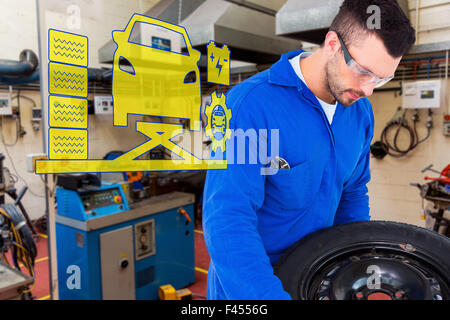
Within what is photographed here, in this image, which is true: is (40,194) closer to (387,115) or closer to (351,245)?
(387,115)

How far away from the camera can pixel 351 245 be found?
2.15 feet

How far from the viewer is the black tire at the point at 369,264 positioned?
0.61 m

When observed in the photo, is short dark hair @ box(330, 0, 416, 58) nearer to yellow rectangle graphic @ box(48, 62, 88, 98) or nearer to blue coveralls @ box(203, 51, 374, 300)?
blue coveralls @ box(203, 51, 374, 300)

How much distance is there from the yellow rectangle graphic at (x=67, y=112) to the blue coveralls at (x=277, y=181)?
298 millimetres

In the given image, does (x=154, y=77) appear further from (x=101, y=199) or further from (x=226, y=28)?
(x=101, y=199)

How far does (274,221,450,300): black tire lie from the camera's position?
61 cm

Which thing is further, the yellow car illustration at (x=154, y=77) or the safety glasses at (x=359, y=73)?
the yellow car illustration at (x=154, y=77)

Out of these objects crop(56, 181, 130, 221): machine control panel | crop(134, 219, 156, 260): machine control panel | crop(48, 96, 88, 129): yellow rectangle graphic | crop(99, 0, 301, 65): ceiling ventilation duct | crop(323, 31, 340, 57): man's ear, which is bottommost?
crop(134, 219, 156, 260): machine control panel

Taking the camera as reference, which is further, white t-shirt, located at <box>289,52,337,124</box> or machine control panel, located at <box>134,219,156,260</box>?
machine control panel, located at <box>134,219,156,260</box>

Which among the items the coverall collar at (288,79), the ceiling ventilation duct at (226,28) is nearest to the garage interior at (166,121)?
the ceiling ventilation duct at (226,28)

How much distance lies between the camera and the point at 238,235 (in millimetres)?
599

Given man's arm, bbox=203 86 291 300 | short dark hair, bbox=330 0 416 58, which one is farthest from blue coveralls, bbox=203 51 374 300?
short dark hair, bbox=330 0 416 58

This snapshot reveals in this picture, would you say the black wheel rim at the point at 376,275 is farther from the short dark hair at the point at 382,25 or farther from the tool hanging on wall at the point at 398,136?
the tool hanging on wall at the point at 398,136
